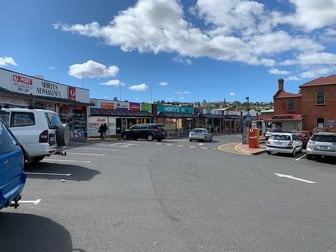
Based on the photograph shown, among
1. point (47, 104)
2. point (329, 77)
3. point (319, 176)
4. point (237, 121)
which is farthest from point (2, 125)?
point (237, 121)

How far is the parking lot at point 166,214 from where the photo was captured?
16.2 feet

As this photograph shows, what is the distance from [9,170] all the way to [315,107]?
43.5 metres

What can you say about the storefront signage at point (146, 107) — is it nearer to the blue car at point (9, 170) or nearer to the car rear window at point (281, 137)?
the car rear window at point (281, 137)

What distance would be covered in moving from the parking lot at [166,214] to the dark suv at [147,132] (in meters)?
22.0

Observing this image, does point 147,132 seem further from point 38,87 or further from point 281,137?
point 281,137

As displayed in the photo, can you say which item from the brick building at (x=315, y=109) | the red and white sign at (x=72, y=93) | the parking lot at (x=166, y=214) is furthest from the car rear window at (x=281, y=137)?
the brick building at (x=315, y=109)

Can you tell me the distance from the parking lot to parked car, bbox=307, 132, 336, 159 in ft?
27.3

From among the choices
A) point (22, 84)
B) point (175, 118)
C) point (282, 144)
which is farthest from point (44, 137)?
point (175, 118)

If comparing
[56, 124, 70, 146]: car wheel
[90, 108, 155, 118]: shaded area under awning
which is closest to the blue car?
[56, 124, 70, 146]: car wheel

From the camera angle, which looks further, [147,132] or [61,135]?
[147,132]

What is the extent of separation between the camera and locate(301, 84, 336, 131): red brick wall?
4156 cm

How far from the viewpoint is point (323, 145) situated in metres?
19.0

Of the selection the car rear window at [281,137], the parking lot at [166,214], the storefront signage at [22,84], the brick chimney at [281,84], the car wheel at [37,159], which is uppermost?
the brick chimney at [281,84]

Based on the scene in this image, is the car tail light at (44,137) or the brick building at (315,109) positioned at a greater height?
the brick building at (315,109)
